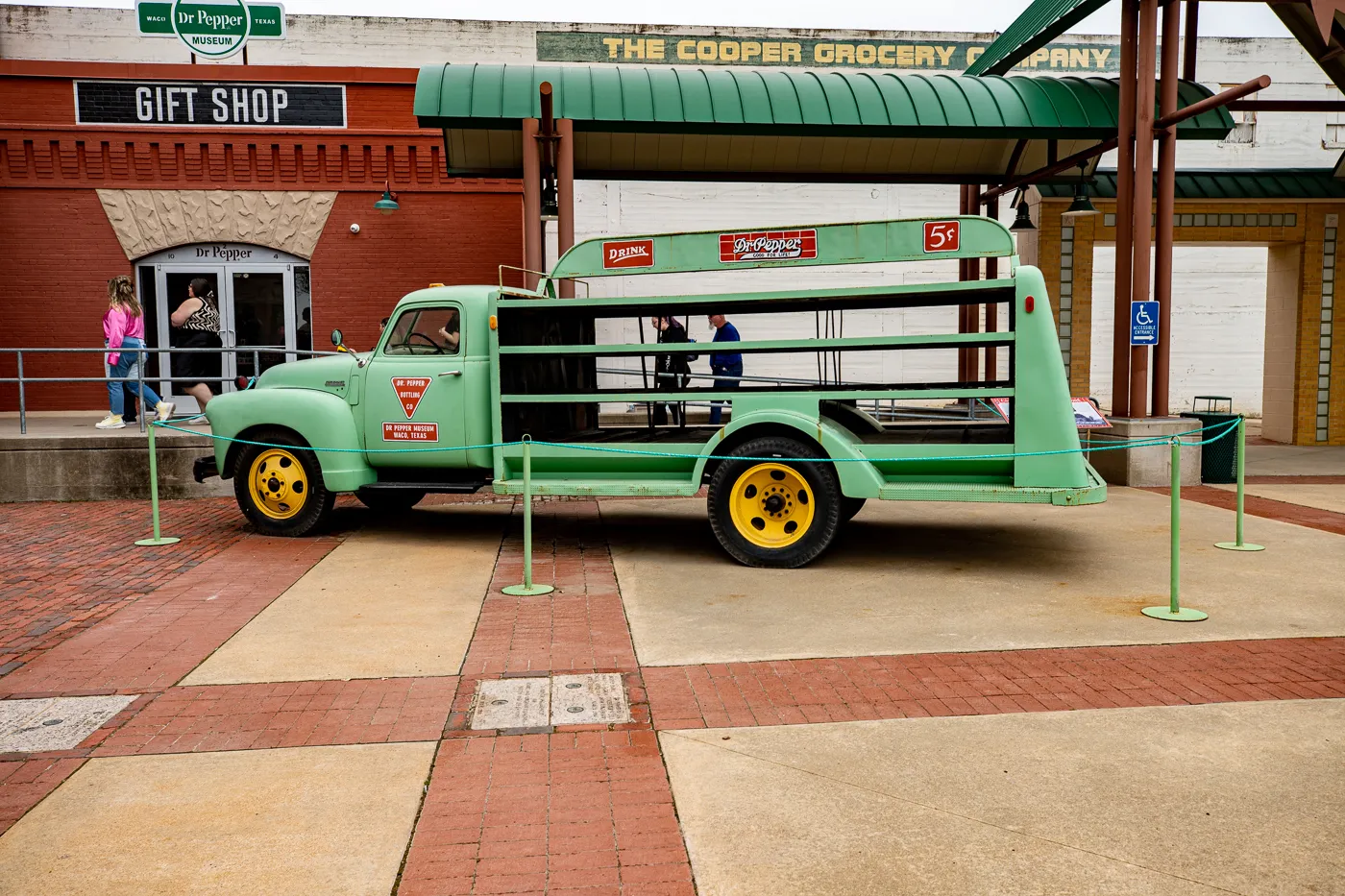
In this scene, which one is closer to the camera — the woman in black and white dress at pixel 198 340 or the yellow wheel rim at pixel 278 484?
the yellow wheel rim at pixel 278 484

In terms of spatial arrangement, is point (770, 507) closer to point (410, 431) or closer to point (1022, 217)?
point (410, 431)

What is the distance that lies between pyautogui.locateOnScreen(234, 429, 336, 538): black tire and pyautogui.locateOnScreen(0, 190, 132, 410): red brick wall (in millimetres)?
9571

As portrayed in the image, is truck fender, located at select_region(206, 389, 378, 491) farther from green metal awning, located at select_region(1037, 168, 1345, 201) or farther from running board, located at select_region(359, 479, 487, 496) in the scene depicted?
green metal awning, located at select_region(1037, 168, 1345, 201)

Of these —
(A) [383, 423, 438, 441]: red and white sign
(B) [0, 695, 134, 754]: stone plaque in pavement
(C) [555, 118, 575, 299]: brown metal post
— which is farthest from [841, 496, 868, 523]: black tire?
(B) [0, 695, 134, 754]: stone plaque in pavement

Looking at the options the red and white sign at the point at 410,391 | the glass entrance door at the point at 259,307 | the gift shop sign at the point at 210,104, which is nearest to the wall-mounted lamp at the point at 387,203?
the gift shop sign at the point at 210,104

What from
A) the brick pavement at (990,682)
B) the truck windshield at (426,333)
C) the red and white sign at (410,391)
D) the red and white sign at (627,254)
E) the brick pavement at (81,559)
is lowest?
the brick pavement at (990,682)

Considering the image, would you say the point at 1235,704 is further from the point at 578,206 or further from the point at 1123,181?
the point at 578,206

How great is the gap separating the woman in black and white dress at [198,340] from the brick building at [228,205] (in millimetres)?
260

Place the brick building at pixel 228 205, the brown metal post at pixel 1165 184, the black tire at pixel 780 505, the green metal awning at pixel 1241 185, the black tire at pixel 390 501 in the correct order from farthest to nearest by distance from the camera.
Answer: the brick building at pixel 228 205 → the green metal awning at pixel 1241 185 → the brown metal post at pixel 1165 184 → the black tire at pixel 390 501 → the black tire at pixel 780 505

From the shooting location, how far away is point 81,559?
27.6ft

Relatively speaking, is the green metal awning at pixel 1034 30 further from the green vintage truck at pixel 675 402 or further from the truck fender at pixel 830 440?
the truck fender at pixel 830 440

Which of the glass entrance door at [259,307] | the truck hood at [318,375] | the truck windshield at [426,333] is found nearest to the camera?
the truck windshield at [426,333]

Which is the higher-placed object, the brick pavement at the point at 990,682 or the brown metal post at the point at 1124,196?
the brown metal post at the point at 1124,196

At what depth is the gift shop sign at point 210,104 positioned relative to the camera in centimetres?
1720
